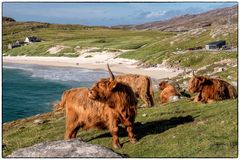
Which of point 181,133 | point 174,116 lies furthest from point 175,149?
point 174,116

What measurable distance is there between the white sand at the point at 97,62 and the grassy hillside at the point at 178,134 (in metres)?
50.0

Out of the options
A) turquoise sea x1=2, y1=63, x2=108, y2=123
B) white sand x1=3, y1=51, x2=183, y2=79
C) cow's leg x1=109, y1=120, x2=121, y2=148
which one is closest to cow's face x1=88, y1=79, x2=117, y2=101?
cow's leg x1=109, y1=120, x2=121, y2=148

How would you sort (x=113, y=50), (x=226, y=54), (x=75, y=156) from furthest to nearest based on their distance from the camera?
(x=113, y=50) < (x=226, y=54) < (x=75, y=156)

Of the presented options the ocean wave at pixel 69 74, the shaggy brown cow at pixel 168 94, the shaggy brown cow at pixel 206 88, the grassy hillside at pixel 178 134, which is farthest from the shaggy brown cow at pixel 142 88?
the ocean wave at pixel 69 74

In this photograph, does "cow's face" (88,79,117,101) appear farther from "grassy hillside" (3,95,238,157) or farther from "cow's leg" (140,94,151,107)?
"cow's leg" (140,94,151,107)

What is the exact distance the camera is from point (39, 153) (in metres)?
11.4

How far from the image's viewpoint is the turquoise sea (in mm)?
45469

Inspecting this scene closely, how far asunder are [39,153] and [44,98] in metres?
43.8

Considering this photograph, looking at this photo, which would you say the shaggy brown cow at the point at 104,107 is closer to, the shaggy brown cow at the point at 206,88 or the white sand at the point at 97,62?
the shaggy brown cow at the point at 206,88

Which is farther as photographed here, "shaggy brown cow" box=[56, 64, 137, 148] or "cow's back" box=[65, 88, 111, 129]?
"cow's back" box=[65, 88, 111, 129]

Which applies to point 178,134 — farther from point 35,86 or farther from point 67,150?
point 35,86

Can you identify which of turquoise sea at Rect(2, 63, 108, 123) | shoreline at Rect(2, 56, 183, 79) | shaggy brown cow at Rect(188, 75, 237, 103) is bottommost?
turquoise sea at Rect(2, 63, 108, 123)

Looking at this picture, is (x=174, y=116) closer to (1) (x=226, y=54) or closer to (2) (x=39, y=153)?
(2) (x=39, y=153)

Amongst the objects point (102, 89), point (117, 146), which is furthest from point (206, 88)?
point (102, 89)
